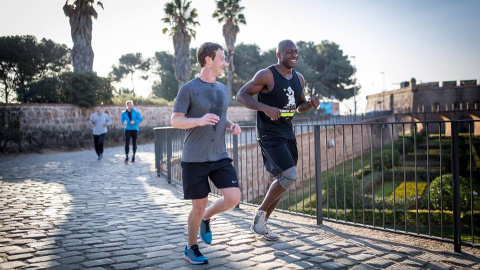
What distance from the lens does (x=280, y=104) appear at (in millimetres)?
4109

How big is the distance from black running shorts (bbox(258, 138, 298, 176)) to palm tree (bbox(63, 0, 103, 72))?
23488mm

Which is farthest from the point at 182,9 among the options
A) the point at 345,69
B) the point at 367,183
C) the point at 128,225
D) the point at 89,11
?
the point at 345,69

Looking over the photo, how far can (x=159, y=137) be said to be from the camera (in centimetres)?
979

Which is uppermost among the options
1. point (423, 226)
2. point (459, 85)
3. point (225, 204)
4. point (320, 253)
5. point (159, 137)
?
point (459, 85)

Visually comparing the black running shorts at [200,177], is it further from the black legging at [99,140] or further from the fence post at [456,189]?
the black legging at [99,140]

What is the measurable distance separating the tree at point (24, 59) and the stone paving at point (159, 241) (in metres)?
34.7

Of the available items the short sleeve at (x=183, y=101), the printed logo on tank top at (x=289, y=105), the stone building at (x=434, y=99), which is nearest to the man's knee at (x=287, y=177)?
the printed logo on tank top at (x=289, y=105)

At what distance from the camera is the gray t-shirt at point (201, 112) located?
323 cm

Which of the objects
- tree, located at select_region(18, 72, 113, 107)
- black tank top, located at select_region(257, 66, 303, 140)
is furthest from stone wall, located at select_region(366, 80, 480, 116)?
black tank top, located at select_region(257, 66, 303, 140)

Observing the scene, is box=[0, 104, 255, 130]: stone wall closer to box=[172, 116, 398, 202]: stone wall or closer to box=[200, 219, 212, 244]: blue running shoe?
box=[172, 116, 398, 202]: stone wall

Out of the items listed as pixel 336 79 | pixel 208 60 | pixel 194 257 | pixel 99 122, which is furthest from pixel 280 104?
pixel 336 79

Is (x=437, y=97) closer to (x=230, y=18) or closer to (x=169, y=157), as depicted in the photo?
(x=230, y=18)

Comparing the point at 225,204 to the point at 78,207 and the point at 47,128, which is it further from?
the point at 47,128

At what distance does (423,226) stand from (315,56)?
56889 millimetres
